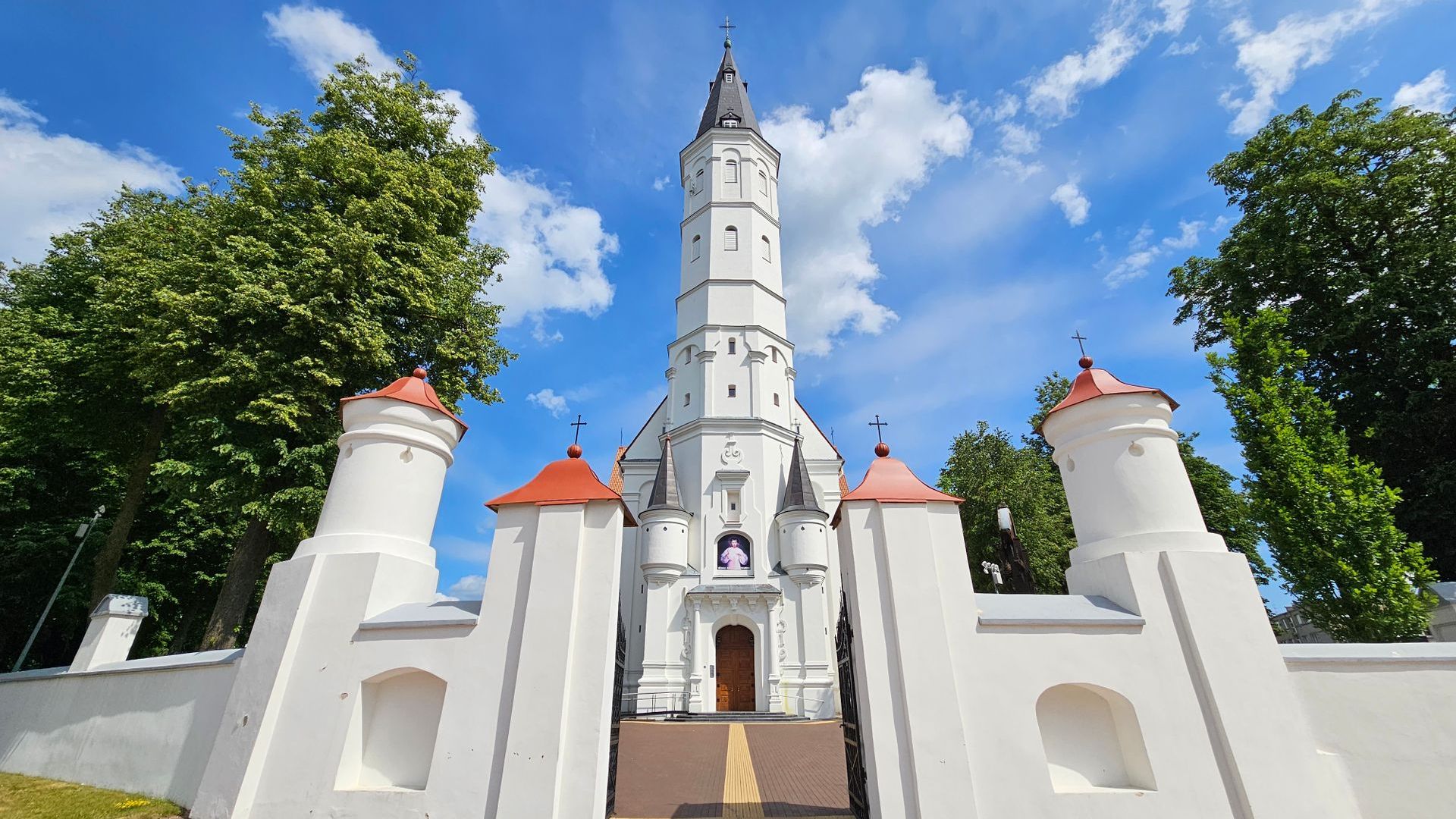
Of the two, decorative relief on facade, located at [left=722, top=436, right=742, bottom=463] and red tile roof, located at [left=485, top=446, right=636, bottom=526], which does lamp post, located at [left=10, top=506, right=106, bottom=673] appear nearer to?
red tile roof, located at [left=485, top=446, right=636, bottom=526]

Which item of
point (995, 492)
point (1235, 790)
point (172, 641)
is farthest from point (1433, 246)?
point (172, 641)

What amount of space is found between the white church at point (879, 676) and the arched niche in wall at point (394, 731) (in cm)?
2

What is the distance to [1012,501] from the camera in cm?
2350

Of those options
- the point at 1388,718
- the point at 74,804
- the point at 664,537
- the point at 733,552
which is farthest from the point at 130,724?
the point at 733,552

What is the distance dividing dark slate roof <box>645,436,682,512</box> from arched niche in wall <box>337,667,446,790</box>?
51.6 ft

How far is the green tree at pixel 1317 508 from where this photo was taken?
29.3 feet

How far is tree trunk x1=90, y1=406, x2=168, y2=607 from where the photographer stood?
12.7 meters

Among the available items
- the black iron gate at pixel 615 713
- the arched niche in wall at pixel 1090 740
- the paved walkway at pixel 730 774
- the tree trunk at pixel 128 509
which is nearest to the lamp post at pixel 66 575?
the tree trunk at pixel 128 509

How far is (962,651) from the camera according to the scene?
5430 millimetres

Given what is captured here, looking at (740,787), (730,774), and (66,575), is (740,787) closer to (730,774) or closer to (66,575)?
(730,774)

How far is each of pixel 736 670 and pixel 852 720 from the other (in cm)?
1561

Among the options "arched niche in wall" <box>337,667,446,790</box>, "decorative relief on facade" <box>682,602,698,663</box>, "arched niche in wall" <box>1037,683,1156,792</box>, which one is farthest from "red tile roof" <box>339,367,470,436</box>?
"decorative relief on facade" <box>682,602,698,663</box>

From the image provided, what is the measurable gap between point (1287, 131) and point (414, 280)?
21788mm

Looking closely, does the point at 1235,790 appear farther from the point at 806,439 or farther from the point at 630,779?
the point at 806,439
